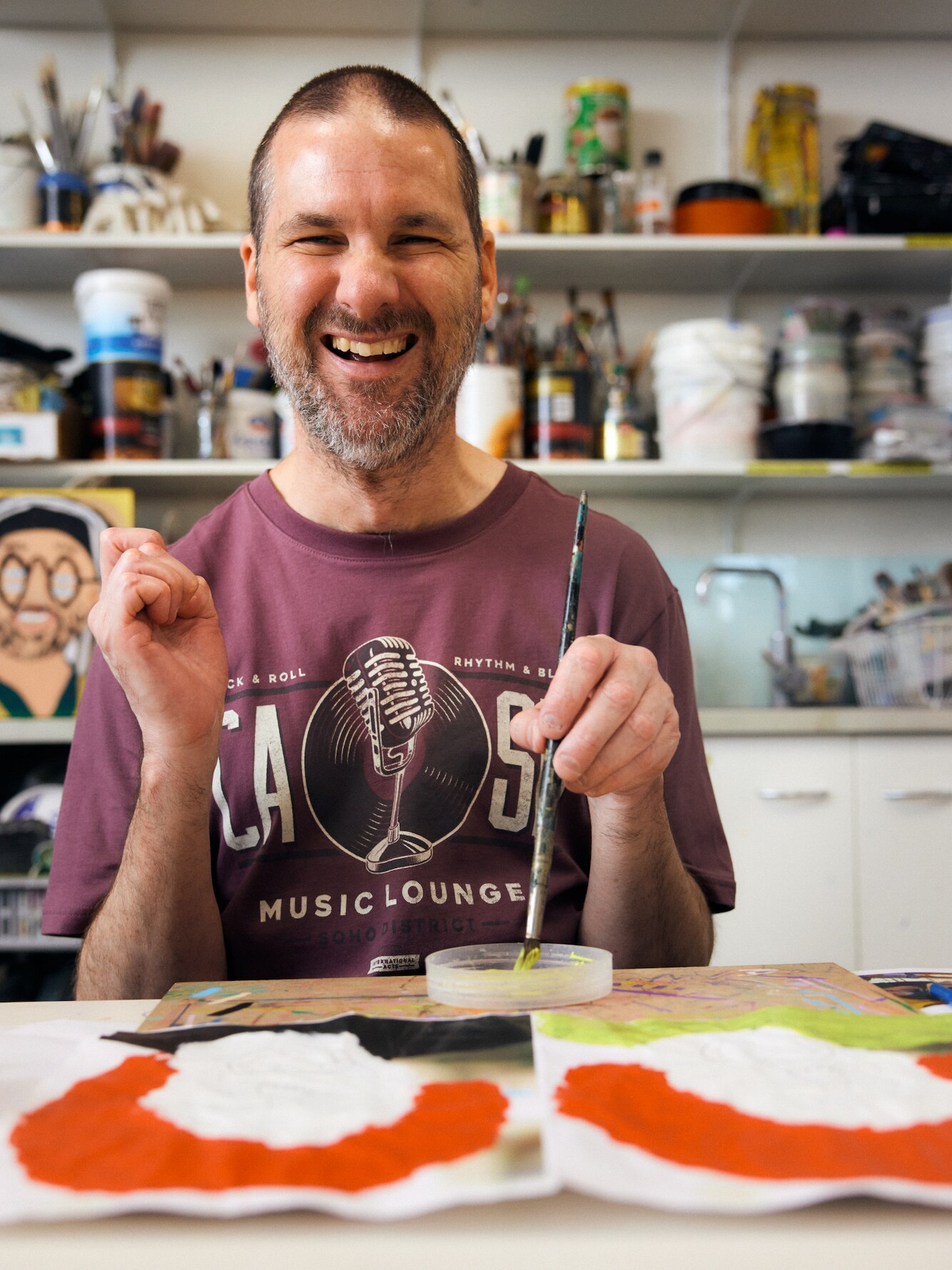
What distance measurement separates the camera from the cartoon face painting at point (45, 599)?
1.86 meters

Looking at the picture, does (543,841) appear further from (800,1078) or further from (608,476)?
(608,476)

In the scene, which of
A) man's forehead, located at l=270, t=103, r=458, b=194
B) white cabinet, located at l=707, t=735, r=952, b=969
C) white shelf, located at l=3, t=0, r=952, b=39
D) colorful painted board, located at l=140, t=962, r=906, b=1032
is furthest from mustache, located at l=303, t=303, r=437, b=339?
white shelf, located at l=3, t=0, r=952, b=39

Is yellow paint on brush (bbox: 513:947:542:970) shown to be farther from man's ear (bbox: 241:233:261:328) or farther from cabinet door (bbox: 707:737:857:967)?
cabinet door (bbox: 707:737:857:967)

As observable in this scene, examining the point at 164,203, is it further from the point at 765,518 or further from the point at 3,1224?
the point at 3,1224

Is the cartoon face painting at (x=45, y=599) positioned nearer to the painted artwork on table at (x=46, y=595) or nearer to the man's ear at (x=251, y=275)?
the painted artwork on table at (x=46, y=595)

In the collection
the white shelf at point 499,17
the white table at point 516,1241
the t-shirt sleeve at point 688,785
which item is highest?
the white shelf at point 499,17

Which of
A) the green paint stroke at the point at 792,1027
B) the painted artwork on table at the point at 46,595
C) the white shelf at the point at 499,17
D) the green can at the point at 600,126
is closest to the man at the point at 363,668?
the green paint stroke at the point at 792,1027

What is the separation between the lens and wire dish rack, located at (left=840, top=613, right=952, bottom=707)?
78.5 inches

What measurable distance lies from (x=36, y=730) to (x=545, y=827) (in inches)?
54.8

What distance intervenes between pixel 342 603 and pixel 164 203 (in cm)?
145

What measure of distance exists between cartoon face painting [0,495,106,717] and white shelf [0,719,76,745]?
0.02 meters

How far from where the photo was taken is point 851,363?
2.24 metres

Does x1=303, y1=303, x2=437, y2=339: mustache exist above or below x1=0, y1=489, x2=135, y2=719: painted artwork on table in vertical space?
above

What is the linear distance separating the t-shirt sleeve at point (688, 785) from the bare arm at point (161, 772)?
391 mm
